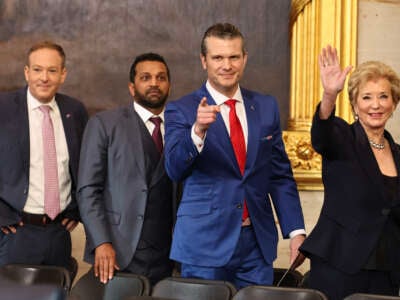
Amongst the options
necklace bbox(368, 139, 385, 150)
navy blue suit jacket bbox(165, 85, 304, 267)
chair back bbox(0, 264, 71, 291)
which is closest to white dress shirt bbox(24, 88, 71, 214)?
chair back bbox(0, 264, 71, 291)

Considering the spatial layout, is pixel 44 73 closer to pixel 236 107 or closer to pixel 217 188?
pixel 236 107

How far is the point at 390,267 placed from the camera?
3.02 m

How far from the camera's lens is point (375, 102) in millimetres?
3084

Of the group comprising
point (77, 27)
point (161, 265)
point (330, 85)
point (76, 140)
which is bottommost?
point (161, 265)

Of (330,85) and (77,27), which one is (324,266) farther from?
(77,27)

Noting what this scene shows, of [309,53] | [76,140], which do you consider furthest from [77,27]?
[309,53]

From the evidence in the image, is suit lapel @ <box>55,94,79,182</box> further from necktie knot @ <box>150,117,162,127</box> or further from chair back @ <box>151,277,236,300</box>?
chair back @ <box>151,277,236,300</box>

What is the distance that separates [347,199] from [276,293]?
0.53 metres

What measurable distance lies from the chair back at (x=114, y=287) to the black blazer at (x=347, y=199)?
0.69m

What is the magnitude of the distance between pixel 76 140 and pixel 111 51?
3.76ft

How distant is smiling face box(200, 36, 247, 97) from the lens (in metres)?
3.30

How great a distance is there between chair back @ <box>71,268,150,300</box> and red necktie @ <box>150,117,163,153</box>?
731mm

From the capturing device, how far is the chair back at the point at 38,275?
3.18 m

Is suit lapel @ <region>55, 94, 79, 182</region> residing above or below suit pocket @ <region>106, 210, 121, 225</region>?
above
